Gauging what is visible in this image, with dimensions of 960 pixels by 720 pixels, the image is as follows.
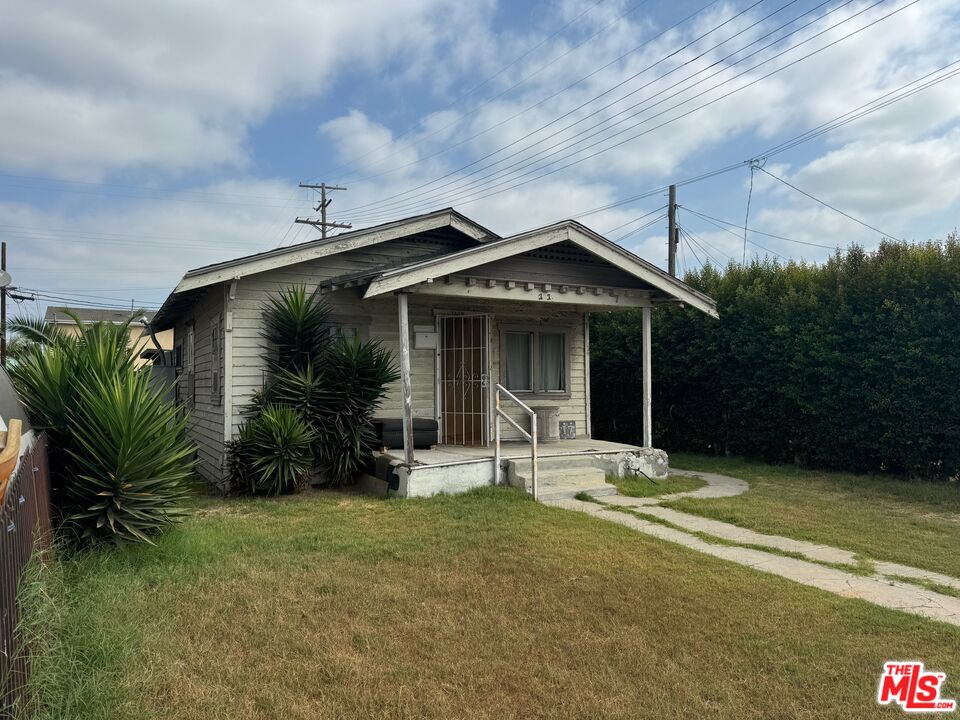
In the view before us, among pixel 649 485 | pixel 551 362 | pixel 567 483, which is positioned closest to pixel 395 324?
pixel 551 362

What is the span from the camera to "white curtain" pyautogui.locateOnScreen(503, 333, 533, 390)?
1212 cm

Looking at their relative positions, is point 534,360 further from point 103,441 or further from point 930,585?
point 103,441

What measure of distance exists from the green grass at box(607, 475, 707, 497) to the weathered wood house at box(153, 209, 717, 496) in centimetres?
23

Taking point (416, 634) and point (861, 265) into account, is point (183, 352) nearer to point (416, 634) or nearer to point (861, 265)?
point (416, 634)

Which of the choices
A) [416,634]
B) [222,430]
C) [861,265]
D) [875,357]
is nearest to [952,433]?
[875,357]

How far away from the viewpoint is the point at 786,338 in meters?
11.5

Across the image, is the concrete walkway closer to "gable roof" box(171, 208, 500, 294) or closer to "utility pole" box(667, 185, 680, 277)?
"gable roof" box(171, 208, 500, 294)

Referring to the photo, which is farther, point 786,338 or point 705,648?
point 786,338

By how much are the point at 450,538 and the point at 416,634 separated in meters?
2.25

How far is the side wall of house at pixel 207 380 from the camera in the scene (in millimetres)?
10195

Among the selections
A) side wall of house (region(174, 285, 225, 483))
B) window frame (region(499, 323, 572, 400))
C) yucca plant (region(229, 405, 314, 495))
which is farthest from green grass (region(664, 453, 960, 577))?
side wall of house (region(174, 285, 225, 483))

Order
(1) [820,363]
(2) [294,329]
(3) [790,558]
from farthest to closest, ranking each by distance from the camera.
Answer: (1) [820,363] → (2) [294,329] → (3) [790,558]

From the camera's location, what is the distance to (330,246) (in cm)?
995

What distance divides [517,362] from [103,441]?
7.89 m
